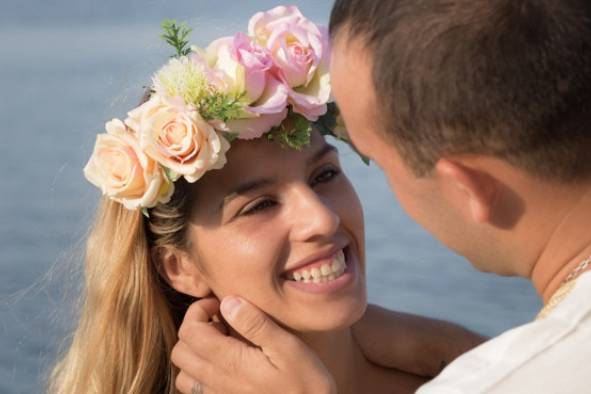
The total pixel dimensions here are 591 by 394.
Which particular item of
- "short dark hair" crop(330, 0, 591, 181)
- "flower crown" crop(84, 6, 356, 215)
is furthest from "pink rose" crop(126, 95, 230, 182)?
"short dark hair" crop(330, 0, 591, 181)

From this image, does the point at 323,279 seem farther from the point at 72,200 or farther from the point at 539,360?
the point at 72,200

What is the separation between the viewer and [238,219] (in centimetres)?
303

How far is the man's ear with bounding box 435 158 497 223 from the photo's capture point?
77.6 inches

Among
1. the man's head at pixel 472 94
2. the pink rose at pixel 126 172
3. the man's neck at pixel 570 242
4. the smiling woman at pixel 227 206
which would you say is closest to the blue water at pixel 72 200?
the smiling woman at pixel 227 206

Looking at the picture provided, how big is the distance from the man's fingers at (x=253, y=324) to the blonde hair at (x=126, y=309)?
0.77 ft

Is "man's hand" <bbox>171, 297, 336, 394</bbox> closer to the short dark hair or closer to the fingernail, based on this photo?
the fingernail

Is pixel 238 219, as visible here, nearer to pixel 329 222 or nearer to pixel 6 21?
pixel 329 222

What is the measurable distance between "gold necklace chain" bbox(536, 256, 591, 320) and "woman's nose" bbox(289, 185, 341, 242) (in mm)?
1058

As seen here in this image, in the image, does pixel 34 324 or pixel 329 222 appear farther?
pixel 34 324

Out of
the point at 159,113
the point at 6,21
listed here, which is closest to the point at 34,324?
the point at 159,113

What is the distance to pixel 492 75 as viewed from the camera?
185 centimetres

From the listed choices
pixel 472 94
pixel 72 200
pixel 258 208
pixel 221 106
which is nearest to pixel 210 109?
pixel 221 106

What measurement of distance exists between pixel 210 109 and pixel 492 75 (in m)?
1.13

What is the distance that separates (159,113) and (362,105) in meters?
0.92
